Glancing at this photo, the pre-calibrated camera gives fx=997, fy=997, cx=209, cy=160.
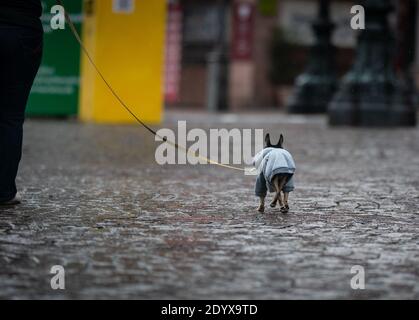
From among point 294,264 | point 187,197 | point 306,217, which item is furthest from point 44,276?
point 187,197

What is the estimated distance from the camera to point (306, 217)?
20.0ft

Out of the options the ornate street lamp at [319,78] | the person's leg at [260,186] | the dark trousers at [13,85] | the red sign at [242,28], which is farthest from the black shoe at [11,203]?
the red sign at [242,28]

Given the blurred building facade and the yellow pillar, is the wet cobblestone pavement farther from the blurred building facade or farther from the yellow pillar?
the blurred building facade

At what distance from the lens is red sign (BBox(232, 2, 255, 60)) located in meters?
33.9

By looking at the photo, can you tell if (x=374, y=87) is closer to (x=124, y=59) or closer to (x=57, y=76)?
(x=124, y=59)

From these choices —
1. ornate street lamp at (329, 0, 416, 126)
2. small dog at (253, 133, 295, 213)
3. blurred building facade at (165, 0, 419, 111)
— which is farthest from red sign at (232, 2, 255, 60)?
small dog at (253, 133, 295, 213)

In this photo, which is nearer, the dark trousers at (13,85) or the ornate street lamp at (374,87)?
the dark trousers at (13,85)

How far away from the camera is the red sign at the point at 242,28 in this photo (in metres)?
33.9

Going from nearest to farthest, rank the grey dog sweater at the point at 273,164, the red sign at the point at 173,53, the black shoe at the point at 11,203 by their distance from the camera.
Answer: the grey dog sweater at the point at 273,164
the black shoe at the point at 11,203
the red sign at the point at 173,53

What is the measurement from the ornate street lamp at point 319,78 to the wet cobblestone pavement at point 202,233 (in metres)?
15.2

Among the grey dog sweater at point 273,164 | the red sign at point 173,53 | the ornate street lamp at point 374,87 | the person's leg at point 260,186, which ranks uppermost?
the red sign at point 173,53

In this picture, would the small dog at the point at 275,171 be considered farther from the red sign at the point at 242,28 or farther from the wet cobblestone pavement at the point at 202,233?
the red sign at the point at 242,28

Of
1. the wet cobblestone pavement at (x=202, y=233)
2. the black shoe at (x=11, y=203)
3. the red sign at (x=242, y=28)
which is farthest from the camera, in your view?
the red sign at (x=242, y=28)

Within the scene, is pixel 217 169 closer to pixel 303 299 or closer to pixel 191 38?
pixel 303 299
